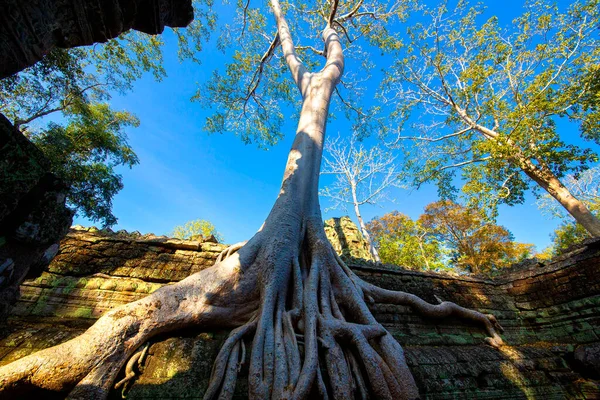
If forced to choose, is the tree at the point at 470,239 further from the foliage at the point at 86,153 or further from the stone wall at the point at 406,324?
the foliage at the point at 86,153

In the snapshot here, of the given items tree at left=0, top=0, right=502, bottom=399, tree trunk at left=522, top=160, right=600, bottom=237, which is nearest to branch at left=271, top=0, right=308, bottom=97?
tree at left=0, top=0, right=502, bottom=399

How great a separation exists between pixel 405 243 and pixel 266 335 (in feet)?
40.4

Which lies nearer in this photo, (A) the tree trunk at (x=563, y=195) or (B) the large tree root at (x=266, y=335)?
(B) the large tree root at (x=266, y=335)

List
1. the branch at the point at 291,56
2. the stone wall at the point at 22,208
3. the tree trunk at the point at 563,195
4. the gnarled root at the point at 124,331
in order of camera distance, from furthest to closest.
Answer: the tree trunk at the point at 563,195
the branch at the point at 291,56
the gnarled root at the point at 124,331
the stone wall at the point at 22,208

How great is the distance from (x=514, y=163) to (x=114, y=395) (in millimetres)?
8160

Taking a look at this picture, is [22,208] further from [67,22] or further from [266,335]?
[266,335]

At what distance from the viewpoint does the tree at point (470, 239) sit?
12.6m

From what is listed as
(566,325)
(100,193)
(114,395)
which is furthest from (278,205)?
(100,193)

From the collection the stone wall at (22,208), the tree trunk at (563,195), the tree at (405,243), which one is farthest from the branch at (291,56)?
the tree at (405,243)

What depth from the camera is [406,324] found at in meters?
3.22

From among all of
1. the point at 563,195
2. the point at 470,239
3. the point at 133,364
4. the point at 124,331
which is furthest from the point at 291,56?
the point at 470,239

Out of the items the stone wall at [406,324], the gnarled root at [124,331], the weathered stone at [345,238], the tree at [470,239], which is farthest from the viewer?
the tree at [470,239]

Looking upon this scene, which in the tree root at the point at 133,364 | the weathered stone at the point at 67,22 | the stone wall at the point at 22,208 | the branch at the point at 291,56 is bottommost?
the tree root at the point at 133,364

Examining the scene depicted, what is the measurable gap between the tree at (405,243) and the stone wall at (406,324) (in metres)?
8.36
